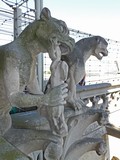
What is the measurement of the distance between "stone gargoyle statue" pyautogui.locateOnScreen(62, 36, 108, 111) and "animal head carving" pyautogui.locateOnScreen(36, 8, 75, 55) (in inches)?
11.2

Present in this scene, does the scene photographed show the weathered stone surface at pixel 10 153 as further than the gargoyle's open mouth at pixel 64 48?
No

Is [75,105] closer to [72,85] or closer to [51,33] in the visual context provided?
[72,85]

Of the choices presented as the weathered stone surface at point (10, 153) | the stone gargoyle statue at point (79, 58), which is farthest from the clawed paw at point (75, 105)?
the weathered stone surface at point (10, 153)

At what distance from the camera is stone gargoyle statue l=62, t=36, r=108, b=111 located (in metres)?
0.93

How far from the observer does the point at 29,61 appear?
25.2 inches

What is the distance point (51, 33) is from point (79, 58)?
1.14 feet

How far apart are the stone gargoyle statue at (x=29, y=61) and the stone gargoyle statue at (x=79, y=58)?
0.28m

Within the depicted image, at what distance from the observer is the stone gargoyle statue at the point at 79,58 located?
931mm

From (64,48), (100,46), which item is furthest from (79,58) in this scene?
(64,48)

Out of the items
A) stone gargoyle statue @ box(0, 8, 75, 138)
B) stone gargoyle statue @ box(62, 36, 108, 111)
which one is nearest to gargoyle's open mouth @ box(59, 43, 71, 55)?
stone gargoyle statue @ box(0, 8, 75, 138)

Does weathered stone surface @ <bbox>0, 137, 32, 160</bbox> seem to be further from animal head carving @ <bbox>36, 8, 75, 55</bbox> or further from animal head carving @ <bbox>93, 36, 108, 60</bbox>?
animal head carving @ <bbox>93, 36, 108, 60</bbox>

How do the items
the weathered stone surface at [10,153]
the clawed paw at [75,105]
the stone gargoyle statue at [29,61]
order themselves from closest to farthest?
the weathered stone surface at [10,153], the stone gargoyle statue at [29,61], the clawed paw at [75,105]

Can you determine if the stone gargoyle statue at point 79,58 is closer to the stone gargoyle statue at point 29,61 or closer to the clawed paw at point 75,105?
the clawed paw at point 75,105

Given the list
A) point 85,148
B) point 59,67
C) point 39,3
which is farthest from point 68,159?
point 39,3
